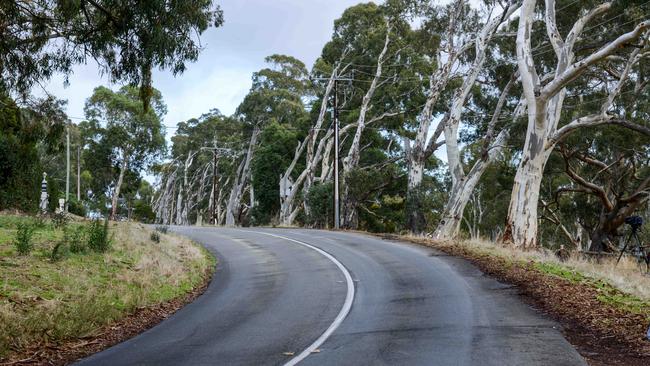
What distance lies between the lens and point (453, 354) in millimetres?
7660

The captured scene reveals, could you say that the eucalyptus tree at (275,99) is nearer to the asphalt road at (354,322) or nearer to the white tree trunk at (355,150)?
the white tree trunk at (355,150)

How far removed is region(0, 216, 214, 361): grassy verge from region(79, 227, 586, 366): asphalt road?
89 cm

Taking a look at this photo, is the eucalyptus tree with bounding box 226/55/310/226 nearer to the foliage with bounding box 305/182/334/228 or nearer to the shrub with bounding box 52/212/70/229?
the foliage with bounding box 305/182/334/228

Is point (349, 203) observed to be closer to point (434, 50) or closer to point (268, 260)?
point (434, 50)

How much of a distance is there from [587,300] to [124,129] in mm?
47175

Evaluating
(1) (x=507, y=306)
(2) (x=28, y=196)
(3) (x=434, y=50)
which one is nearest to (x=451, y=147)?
(3) (x=434, y=50)

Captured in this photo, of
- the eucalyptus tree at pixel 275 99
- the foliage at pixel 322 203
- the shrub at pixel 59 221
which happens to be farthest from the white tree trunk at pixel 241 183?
the shrub at pixel 59 221

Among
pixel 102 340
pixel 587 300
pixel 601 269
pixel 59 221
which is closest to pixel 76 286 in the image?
pixel 102 340

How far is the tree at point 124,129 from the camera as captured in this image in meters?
52.0

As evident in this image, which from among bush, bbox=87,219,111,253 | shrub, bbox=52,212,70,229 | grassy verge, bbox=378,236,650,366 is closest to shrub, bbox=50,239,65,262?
bush, bbox=87,219,111,253

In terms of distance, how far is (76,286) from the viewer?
11.4 metres

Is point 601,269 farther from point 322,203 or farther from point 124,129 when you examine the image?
point 124,129

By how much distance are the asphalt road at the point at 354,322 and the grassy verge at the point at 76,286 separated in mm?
890

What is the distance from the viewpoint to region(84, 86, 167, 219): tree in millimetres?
52000
